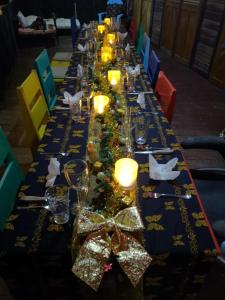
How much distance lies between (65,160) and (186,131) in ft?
6.68

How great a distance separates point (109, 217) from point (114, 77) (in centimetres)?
131

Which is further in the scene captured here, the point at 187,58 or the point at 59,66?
the point at 187,58

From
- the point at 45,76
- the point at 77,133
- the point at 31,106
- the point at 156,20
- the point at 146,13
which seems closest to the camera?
the point at 77,133

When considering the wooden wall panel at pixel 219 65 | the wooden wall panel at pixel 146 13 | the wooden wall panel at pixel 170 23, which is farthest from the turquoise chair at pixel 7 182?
the wooden wall panel at pixel 146 13

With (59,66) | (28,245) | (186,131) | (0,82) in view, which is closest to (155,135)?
(28,245)

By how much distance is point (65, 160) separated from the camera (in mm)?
1210

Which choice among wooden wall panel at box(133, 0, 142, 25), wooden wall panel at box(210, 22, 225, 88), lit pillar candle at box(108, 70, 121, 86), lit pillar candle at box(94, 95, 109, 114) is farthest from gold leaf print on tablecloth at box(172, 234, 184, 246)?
wooden wall panel at box(133, 0, 142, 25)

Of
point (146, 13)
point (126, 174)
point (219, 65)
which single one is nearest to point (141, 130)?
point (126, 174)

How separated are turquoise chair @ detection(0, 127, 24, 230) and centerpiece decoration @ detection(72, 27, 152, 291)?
0.44m

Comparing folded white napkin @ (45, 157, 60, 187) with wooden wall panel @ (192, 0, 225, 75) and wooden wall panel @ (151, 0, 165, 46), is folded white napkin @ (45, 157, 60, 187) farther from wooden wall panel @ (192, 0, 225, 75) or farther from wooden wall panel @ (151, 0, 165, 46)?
wooden wall panel @ (151, 0, 165, 46)

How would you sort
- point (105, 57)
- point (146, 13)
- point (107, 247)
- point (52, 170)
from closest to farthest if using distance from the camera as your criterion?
point (107, 247), point (52, 170), point (105, 57), point (146, 13)

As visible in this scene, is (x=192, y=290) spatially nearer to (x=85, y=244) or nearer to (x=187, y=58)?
(x=85, y=244)

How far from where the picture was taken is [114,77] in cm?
188

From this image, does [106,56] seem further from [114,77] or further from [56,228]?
[56,228]
